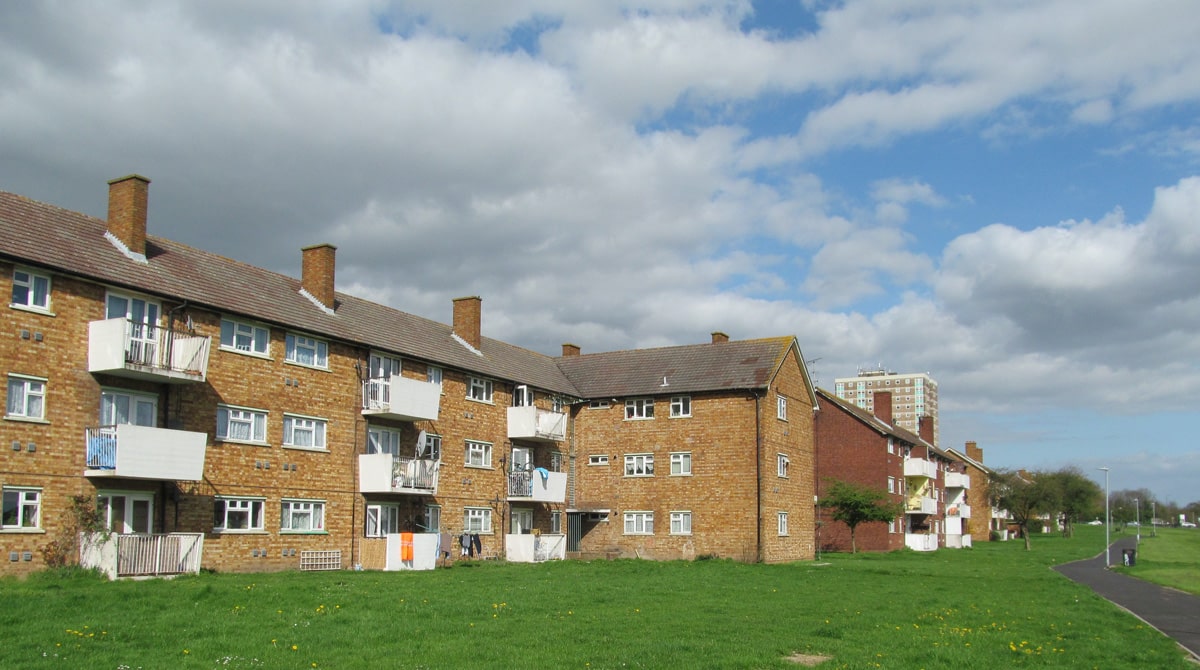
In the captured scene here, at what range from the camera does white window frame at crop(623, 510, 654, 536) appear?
153 feet

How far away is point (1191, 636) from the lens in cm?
2053

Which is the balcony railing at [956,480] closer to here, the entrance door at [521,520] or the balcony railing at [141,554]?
the entrance door at [521,520]

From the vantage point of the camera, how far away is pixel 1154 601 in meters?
29.1

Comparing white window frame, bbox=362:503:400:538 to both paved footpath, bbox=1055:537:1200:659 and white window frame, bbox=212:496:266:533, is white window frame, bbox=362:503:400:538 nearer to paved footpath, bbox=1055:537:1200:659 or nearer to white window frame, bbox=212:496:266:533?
white window frame, bbox=212:496:266:533

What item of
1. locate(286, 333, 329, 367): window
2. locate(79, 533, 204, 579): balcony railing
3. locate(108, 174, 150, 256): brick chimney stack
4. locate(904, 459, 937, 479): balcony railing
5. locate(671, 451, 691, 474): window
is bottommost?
locate(79, 533, 204, 579): balcony railing

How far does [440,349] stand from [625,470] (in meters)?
11.9

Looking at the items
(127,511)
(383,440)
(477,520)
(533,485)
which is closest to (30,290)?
(127,511)

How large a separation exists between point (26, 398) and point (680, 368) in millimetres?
29688

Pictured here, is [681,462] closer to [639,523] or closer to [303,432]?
[639,523]

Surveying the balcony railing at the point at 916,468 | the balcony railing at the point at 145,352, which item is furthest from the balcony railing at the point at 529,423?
the balcony railing at the point at 916,468

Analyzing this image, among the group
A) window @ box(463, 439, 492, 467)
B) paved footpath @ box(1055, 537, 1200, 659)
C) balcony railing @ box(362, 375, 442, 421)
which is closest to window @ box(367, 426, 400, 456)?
balcony railing @ box(362, 375, 442, 421)

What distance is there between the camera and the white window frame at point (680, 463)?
46.3 metres

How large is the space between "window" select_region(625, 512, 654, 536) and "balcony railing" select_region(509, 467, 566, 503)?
4.93 meters

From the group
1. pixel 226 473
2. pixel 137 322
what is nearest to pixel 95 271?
pixel 137 322
